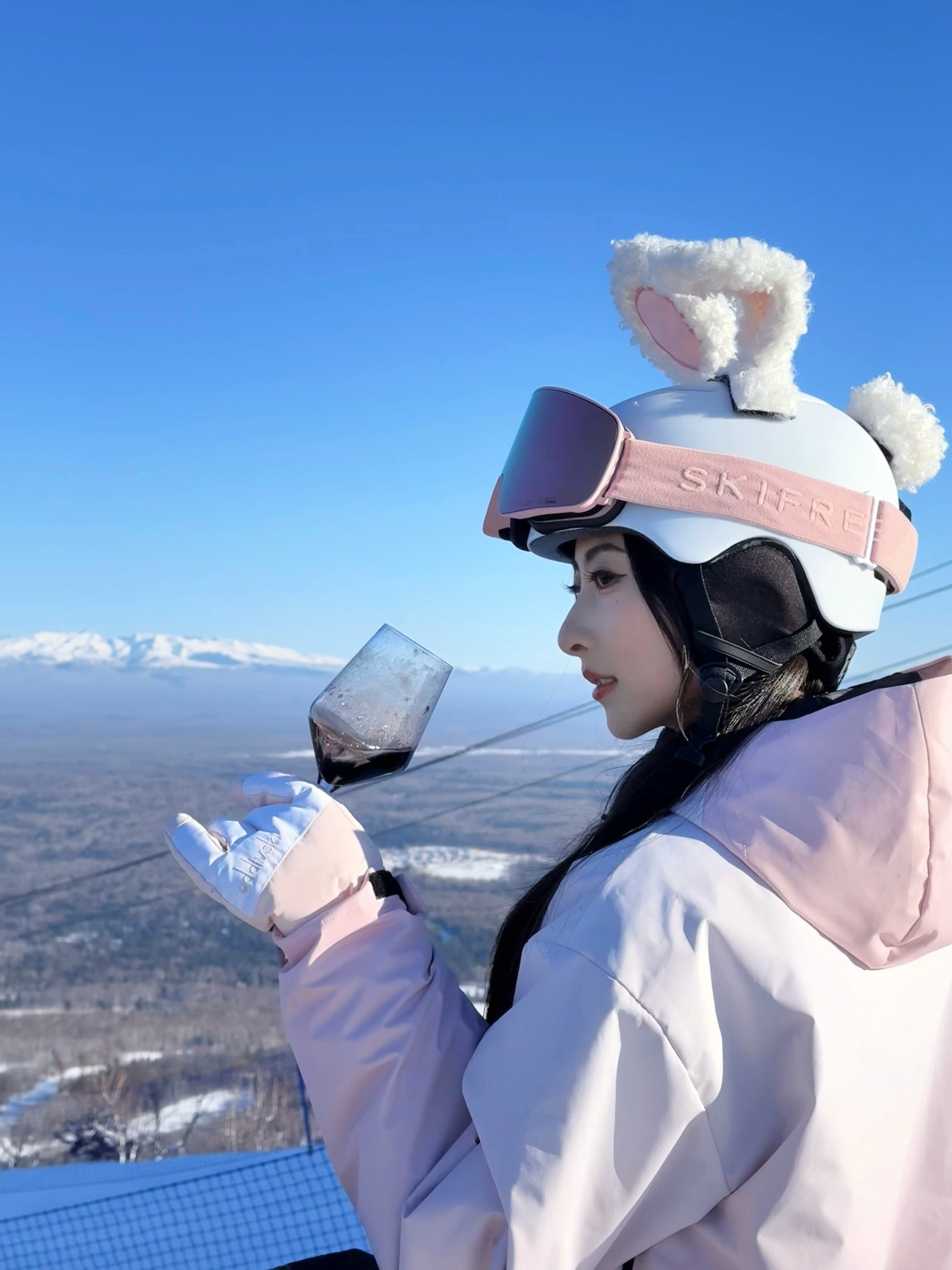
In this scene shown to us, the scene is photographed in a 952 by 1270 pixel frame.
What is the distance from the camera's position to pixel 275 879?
4.25ft

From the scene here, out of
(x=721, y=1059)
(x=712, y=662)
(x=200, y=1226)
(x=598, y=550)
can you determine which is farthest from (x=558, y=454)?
(x=200, y=1226)

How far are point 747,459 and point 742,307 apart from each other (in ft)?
0.79

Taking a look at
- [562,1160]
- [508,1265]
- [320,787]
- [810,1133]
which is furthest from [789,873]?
[320,787]

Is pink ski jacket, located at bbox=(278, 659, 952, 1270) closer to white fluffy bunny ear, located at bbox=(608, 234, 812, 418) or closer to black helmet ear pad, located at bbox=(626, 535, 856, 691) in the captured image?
black helmet ear pad, located at bbox=(626, 535, 856, 691)

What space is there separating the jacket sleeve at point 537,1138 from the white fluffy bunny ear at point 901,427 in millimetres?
1046

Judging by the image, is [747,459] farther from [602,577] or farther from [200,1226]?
[200,1226]

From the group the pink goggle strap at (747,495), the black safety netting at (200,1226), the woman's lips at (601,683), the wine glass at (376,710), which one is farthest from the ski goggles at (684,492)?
the black safety netting at (200,1226)

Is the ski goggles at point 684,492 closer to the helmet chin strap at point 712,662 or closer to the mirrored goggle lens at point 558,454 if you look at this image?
the mirrored goggle lens at point 558,454

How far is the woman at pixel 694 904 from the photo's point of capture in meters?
0.97

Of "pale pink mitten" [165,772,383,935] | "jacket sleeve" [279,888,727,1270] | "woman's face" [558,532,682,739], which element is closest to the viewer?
"jacket sleeve" [279,888,727,1270]

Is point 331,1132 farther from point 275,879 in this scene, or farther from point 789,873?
point 789,873

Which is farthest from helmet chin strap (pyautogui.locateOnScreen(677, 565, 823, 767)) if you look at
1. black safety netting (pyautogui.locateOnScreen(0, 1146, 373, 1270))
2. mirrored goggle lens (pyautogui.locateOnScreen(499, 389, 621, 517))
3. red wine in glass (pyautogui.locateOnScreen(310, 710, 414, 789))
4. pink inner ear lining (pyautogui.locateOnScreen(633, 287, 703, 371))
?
black safety netting (pyautogui.locateOnScreen(0, 1146, 373, 1270))

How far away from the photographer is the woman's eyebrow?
4.71ft

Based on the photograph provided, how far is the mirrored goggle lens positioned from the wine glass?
0.33 metres
